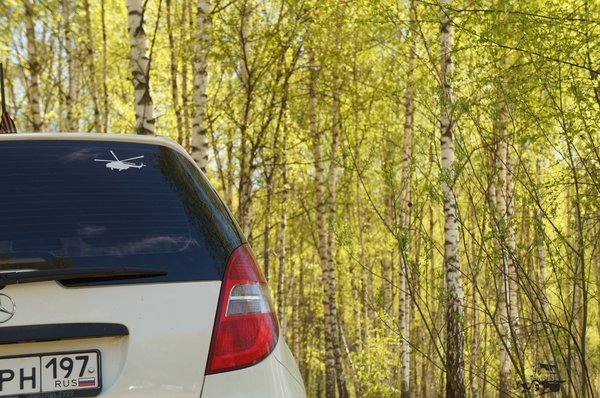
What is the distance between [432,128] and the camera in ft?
38.1

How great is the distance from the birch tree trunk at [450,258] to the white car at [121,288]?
4.58 meters

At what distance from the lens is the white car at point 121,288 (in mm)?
2393

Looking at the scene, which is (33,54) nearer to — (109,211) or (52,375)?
(109,211)

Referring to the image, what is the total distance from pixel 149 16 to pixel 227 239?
2253cm

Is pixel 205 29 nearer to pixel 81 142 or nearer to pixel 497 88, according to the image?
pixel 497 88

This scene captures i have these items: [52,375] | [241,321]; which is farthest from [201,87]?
[52,375]

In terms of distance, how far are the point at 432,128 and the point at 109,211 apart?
370 inches

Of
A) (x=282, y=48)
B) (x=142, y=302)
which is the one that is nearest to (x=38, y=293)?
(x=142, y=302)

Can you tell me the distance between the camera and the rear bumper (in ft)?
8.20

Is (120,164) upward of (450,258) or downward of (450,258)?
upward

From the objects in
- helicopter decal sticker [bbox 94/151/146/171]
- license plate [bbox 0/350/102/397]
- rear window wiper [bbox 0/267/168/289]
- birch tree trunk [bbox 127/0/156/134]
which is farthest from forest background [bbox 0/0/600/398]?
license plate [bbox 0/350/102/397]

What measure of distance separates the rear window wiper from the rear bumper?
0.40 m

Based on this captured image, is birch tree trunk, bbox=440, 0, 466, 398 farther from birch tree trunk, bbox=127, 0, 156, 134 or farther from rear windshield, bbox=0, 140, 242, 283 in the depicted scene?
rear windshield, bbox=0, 140, 242, 283

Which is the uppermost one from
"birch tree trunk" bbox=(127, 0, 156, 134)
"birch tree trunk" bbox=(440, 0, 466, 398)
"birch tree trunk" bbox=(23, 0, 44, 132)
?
"birch tree trunk" bbox=(23, 0, 44, 132)
